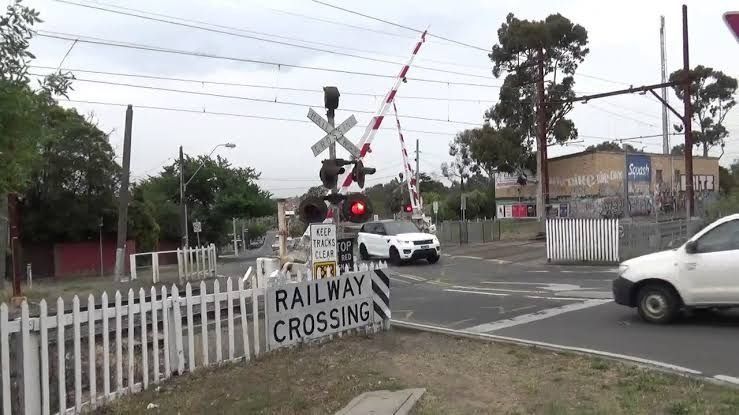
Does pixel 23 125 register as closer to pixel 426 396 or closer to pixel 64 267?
pixel 426 396

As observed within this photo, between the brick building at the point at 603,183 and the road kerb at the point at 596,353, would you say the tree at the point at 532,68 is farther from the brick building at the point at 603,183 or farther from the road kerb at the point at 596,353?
the road kerb at the point at 596,353

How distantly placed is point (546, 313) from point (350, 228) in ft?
65.8

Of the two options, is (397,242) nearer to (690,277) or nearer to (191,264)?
(191,264)

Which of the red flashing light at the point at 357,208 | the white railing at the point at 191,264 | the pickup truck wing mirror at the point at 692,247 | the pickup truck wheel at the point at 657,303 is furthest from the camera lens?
the white railing at the point at 191,264

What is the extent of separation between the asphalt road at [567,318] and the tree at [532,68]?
83.5ft

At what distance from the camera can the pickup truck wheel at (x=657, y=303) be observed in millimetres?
9820

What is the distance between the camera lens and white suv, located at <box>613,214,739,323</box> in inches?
370

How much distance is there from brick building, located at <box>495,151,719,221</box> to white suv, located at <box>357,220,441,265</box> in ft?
48.8

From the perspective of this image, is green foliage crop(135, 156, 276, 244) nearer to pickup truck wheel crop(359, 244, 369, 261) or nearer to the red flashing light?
pickup truck wheel crop(359, 244, 369, 261)

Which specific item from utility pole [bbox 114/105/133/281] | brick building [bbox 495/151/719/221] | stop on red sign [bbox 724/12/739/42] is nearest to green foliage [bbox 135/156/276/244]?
brick building [bbox 495/151/719/221]

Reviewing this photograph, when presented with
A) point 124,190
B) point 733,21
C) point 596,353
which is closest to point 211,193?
point 124,190

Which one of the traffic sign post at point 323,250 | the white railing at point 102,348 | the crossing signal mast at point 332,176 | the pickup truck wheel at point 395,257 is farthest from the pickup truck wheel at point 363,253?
the white railing at point 102,348

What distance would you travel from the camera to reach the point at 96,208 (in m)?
39.8

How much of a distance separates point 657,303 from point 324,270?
4.87m
